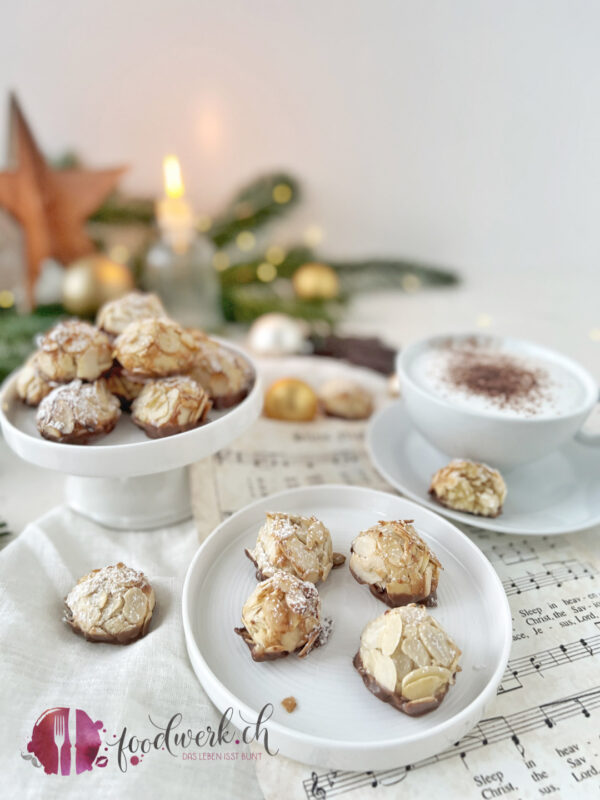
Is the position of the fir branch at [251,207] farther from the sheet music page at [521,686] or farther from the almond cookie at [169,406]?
the almond cookie at [169,406]

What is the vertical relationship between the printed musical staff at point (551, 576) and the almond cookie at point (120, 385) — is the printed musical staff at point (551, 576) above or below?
below

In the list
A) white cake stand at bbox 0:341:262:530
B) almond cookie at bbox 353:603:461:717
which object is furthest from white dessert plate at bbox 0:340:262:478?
almond cookie at bbox 353:603:461:717

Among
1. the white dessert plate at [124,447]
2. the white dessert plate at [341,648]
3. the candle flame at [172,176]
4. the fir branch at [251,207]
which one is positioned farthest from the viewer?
the fir branch at [251,207]

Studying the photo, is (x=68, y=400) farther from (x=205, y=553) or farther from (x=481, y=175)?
(x=481, y=175)

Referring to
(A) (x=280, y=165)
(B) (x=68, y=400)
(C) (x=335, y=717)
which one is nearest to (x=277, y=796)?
(C) (x=335, y=717)

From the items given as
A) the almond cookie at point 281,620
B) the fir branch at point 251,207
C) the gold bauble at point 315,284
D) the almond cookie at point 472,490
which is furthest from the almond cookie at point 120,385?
the fir branch at point 251,207
